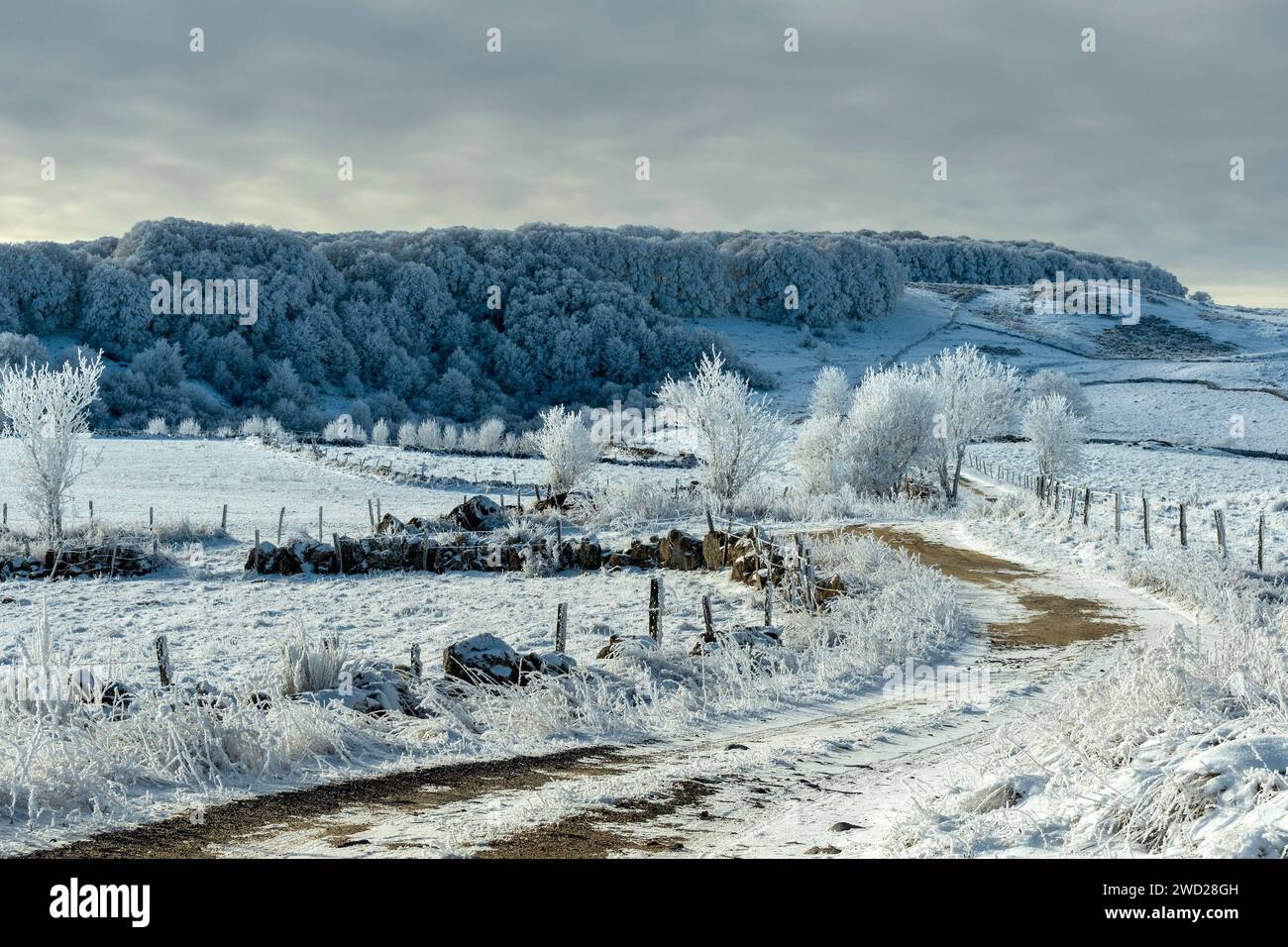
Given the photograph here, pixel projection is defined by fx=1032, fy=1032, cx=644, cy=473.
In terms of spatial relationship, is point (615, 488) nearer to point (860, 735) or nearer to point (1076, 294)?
point (860, 735)

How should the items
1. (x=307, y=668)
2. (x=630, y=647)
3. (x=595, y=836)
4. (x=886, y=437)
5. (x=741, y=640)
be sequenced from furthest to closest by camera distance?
(x=886, y=437)
(x=741, y=640)
(x=630, y=647)
(x=307, y=668)
(x=595, y=836)

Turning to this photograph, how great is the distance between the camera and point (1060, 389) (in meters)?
76.4

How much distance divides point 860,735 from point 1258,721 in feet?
12.6

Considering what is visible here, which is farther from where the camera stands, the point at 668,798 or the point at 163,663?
the point at 163,663

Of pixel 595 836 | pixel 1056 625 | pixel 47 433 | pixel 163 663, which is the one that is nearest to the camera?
pixel 595 836

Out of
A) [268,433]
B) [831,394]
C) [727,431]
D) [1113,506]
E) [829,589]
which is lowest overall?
[829,589]

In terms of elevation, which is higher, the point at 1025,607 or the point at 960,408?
the point at 960,408

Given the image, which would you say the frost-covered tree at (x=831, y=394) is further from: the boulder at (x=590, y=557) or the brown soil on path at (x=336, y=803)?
the brown soil on path at (x=336, y=803)

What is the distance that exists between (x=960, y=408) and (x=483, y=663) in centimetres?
3636

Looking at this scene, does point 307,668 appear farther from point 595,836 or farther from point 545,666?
point 595,836

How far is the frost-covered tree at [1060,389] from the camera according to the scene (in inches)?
2872

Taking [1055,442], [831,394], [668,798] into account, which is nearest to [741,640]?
[668,798]

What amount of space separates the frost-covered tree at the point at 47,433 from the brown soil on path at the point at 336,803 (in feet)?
78.0

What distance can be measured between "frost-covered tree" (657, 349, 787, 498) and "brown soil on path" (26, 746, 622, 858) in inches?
1108
